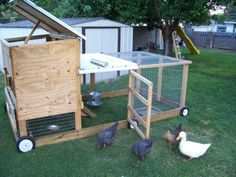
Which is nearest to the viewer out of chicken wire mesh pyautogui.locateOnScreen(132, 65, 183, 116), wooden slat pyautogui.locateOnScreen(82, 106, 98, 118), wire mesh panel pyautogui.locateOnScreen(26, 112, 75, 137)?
wire mesh panel pyautogui.locateOnScreen(26, 112, 75, 137)

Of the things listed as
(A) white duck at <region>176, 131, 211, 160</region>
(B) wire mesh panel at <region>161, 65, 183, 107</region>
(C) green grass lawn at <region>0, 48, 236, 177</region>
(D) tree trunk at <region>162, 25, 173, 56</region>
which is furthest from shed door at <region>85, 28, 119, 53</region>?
(A) white duck at <region>176, 131, 211, 160</region>

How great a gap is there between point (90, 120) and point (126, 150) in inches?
49.1

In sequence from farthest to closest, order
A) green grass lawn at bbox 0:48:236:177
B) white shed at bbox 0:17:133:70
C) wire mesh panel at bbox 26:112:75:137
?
white shed at bbox 0:17:133:70
wire mesh panel at bbox 26:112:75:137
green grass lawn at bbox 0:48:236:177

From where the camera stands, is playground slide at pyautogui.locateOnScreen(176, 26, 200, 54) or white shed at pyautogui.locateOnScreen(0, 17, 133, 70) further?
playground slide at pyautogui.locateOnScreen(176, 26, 200, 54)

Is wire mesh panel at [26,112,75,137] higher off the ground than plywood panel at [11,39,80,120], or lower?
lower

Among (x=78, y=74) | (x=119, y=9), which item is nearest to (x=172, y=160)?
(x=78, y=74)

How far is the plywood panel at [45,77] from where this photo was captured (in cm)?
327

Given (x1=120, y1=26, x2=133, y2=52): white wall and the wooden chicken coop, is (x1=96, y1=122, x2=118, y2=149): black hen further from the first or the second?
(x1=120, y1=26, x2=133, y2=52): white wall

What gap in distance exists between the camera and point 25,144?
3.55 metres

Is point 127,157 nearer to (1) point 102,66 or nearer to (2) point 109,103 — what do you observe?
(1) point 102,66

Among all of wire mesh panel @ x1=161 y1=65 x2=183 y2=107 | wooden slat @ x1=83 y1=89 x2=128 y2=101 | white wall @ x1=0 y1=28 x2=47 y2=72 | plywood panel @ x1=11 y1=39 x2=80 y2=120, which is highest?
white wall @ x1=0 y1=28 x2=47 y2=72

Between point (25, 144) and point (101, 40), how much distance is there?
456 centimetres

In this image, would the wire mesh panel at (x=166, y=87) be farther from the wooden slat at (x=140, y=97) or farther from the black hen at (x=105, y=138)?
the black hen at (x=105, y=138)

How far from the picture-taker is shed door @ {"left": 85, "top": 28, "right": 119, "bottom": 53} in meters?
7.18
